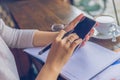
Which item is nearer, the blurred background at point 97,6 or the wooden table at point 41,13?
the wooden table at point 41,13

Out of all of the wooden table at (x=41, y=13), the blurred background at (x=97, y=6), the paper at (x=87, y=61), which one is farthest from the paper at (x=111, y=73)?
the blurred background at (x=97, y=6)

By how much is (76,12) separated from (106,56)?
60 centimetres

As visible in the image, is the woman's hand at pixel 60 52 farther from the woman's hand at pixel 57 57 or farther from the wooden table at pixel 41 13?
the wooden table at pixel 41 13

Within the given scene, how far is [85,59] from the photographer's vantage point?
100 cm

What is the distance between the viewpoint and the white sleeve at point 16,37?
118 centimetres

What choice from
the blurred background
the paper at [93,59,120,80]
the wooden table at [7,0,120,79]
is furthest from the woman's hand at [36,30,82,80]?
the blurred background

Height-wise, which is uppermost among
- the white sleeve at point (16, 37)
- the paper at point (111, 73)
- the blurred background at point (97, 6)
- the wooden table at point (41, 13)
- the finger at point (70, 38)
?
the finger at point (70, 38)

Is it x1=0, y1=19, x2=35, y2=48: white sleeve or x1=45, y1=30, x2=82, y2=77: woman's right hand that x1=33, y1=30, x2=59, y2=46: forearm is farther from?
x1=45, y1=30, x2=82, y2=77: woman's right hand

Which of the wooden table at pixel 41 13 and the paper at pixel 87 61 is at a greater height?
the paper at pixel 87 61

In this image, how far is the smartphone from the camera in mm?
975

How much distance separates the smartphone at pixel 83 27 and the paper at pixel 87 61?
3.7 inches

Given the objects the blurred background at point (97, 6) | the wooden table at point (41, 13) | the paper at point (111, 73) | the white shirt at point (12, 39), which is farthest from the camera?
the blurred background at point (97, 6)

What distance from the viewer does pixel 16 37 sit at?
3.94ft

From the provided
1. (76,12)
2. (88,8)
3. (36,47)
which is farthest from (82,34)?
(88,8)
